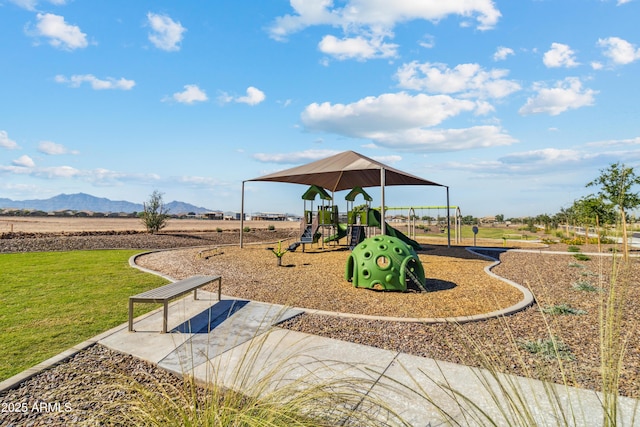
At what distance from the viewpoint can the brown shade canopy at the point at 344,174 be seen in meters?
12.9

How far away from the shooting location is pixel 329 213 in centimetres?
1658

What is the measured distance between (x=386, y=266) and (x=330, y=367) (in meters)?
4.05

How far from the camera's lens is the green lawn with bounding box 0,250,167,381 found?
3.99 m

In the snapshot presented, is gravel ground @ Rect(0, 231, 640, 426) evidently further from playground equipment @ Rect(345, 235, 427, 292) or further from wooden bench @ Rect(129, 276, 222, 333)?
wooden bench @ Rect(129, 276, 222, 333)

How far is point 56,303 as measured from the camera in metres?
5.71

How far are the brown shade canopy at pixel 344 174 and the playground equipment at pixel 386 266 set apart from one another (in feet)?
11.3

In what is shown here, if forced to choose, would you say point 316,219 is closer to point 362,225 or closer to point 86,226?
→ point 362,225

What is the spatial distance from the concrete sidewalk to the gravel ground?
233mm

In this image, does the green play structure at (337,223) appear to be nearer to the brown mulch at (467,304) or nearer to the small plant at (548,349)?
the brown mulch at (467,304)

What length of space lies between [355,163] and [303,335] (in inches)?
380

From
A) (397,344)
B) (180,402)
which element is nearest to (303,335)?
(397,344)

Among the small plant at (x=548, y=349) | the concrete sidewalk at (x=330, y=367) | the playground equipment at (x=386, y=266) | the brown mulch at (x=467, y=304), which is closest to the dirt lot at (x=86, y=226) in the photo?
the brown mulch at (x=467, y=304)

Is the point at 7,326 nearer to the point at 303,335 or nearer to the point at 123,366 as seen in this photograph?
the point at 123,366

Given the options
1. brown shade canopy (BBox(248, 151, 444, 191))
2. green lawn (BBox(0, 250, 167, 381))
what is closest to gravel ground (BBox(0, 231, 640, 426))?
green lawn (BBox(0, 250, 167, 381))
